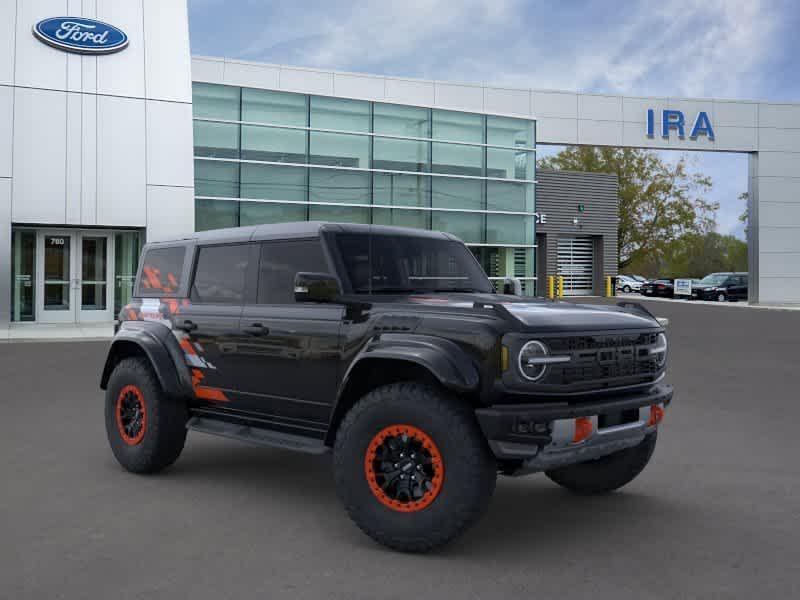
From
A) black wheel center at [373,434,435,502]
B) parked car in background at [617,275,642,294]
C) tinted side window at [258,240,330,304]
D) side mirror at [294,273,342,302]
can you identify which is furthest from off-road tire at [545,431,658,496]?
parked car in background at [617,275,642,294]

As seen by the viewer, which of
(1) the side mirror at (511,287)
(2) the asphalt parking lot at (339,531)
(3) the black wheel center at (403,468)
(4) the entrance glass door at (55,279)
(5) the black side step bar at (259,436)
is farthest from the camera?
(4) the entrance glass door at (55,279)

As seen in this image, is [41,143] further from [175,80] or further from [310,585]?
[310,585]

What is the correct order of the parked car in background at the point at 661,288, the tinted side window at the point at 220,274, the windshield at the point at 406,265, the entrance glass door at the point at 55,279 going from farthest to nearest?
the parked car in background at the point at 661,288 < the entrance glass door at the point at 55,279 < the tinted side window at the point at 220,274 < the windshield at the point at 406,265

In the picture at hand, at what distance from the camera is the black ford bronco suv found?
14.8 ft

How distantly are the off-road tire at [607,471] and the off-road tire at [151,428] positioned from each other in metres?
2.86

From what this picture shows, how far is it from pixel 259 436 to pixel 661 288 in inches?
2000

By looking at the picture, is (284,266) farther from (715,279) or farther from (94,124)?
(715,279)

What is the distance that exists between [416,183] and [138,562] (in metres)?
26.5

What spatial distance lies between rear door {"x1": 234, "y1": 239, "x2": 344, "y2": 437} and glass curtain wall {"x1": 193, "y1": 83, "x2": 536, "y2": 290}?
21.9 m

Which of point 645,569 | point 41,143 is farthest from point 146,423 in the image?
point 41,143

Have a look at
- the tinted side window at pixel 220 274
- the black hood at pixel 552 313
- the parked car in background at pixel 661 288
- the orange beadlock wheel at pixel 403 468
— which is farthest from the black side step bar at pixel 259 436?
the parked car in background at pixel 661 288

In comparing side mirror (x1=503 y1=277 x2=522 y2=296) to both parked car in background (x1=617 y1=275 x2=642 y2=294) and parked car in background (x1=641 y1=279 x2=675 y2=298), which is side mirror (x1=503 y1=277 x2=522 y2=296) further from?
parked car in background (x1=617 y1=275 x2=642 y2=294)

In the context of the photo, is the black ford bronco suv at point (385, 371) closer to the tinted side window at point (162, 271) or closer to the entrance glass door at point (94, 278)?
the tinted side window at point (162, 271)

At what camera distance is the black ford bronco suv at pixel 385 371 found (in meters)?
4.52
